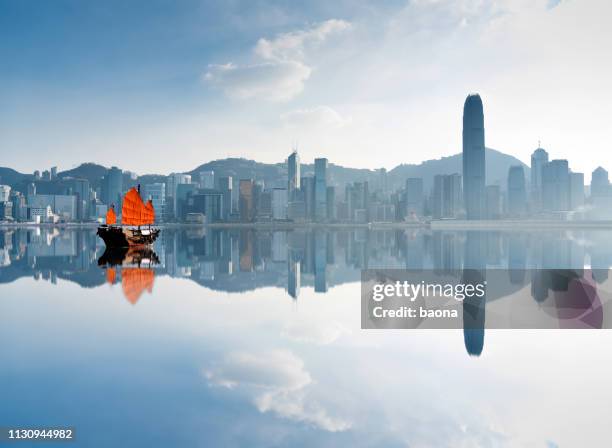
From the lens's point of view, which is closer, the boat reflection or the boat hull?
the boat reflection

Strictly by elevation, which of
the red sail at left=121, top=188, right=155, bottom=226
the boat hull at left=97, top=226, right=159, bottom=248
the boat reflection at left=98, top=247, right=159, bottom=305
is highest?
the red sail at left=121, top=188, right=155, bottom=226

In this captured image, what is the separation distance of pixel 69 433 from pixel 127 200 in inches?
3662

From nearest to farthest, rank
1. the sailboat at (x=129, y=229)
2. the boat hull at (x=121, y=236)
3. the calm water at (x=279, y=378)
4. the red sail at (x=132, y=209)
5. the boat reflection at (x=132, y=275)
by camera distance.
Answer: the calm water at (x=279, y=378) < the boat reflection at (x=132, y=275) < the boat hull at (x=121, y=236) < the sailboat at (x=129, y=229) < the red sail at (x=132, y=209)

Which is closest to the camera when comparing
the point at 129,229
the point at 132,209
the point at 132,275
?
the point at 132,275

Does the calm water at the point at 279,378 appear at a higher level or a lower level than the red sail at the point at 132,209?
lower

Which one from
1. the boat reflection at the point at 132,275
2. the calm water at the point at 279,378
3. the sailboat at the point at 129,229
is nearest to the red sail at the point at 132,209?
the sailboat at the point at 129,229

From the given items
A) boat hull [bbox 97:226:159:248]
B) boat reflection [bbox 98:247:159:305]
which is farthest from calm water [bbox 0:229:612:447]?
boat hull [bbox 97:226:159:248]

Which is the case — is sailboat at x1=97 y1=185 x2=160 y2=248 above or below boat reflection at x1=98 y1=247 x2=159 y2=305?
above

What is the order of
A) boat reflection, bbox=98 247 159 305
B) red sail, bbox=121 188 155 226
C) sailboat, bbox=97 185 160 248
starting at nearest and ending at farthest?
boat reflection, bbox=98 247 159 305 → sailboat, bbox=97 185 160 248 → red sail, bbox=121 188 155 226

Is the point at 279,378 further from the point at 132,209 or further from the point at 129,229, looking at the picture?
the point at 132,209

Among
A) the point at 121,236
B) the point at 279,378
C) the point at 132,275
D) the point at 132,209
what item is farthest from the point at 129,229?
the point at 279,378

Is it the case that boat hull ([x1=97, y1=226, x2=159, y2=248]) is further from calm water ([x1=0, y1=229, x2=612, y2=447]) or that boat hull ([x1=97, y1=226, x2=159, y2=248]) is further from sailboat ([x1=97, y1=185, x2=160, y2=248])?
calm water ([x1=0, y1=229, x2=612, y2=447])

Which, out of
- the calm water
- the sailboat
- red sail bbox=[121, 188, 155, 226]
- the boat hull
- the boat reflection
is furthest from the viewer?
red sail bbox=[121, 188, 155, 226]

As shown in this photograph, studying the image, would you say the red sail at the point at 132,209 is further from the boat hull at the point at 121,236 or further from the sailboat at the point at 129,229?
the boat hull at the point at 121,236
